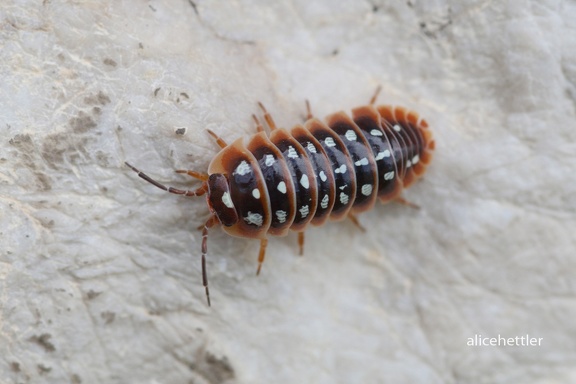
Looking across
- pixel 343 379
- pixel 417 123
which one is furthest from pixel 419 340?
pixel 417 123

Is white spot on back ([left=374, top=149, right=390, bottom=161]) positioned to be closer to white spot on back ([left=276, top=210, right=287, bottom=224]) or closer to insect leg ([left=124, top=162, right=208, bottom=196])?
white spot on back ([left=276, top=210, right=287, bottom=224])

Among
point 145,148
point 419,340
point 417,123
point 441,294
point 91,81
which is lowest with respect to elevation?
point 419,340

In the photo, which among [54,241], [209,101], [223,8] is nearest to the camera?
[54,241]

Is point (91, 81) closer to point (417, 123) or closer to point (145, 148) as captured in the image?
point (145, 148)

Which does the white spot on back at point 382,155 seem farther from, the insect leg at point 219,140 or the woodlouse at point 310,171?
the insect leg at point 219,140

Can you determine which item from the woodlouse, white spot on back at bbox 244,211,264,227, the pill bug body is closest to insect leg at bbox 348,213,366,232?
the woodlouse

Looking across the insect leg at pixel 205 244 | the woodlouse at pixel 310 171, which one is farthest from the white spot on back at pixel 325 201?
the insect leg at pixel 205 244

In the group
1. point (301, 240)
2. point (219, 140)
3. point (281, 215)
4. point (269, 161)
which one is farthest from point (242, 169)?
point (301, 240)
